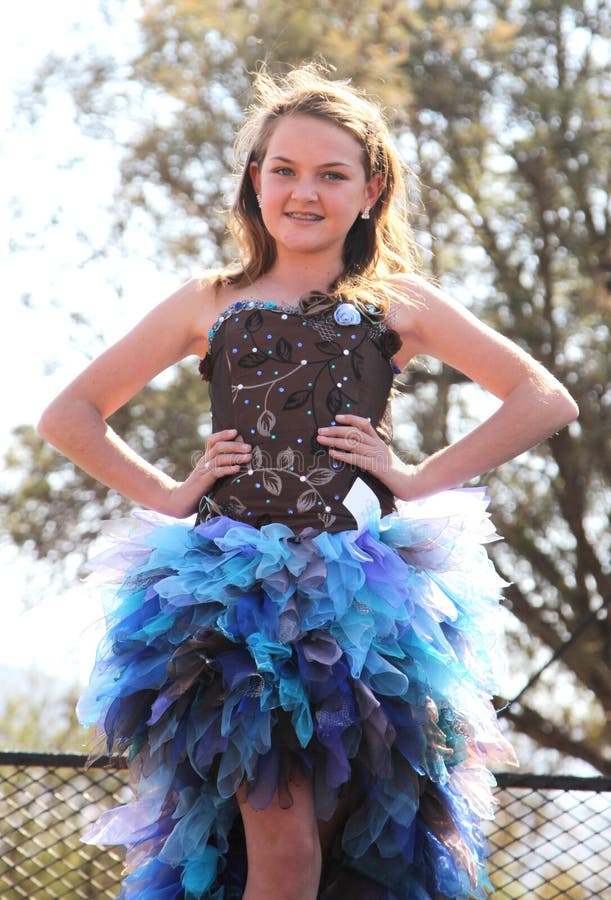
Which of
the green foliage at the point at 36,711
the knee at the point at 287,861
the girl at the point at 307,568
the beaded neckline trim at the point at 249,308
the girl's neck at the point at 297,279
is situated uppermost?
the girl's neck at the point at 297,279

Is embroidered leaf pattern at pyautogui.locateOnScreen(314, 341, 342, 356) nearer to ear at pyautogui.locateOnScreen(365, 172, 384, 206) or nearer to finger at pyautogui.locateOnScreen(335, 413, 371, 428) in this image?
finger at pyautogui.locateOnScreen(335, 413, 371, 428)

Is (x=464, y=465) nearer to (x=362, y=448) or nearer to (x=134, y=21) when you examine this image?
(x=362, y=448)

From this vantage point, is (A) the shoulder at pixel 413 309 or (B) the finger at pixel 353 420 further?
(A) the shoulder at pixel 413 309

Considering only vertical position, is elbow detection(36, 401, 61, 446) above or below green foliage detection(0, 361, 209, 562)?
above

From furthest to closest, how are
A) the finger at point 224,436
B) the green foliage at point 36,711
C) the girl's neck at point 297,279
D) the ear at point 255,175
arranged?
the green foliage at point 36,711 < the ear at point 255,175 < the girl's neck at point 297,279 < the finger at point 224,436

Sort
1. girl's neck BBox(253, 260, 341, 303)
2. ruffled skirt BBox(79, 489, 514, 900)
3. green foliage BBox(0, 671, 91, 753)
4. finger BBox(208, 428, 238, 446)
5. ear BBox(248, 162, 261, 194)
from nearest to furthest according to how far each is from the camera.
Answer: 1. ruffled skirt BBox(79, 489, 514, 900)
2. finger BBox(208, 428, 238, 446)
3. girl's neck BBox(253, 260, 341, 303)
4. ear BBox(248, 162, 261, 194)
5. green foliage BBox(0, 671, 91, 753)

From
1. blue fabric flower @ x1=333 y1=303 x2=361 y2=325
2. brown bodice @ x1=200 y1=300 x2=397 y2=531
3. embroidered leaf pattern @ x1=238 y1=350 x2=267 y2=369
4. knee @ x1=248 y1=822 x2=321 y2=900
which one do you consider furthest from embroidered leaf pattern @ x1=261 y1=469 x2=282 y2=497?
knee @ x1=248 y1=822 x2=321 y2=900

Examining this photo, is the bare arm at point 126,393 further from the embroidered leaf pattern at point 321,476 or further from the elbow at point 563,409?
the elbow at point 563,409

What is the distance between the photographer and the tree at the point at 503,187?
20.0 ft

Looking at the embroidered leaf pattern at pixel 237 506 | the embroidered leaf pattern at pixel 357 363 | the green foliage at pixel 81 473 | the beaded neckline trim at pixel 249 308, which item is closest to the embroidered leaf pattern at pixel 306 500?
the embroidered leaf pattern at pixel 237 506

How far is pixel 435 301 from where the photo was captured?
2.30 metres

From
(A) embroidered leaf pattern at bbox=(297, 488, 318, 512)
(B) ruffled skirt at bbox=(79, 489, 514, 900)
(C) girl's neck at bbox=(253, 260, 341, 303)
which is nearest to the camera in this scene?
(B) ruffled skirt at bbox=(79, 489, 514, 900)

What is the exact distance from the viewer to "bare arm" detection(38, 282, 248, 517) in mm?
2322

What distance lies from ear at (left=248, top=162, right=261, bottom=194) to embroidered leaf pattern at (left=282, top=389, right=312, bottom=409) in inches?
19.7
